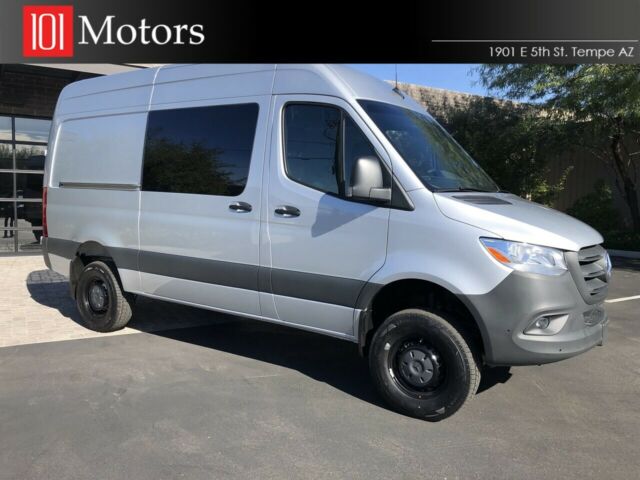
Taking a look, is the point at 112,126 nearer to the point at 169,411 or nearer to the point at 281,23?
the point at 169,411

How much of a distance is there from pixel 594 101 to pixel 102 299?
480 inches

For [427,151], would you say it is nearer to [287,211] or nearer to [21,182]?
[287,211]

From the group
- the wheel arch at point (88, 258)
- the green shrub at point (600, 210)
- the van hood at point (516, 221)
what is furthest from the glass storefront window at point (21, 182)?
the green shrub at point (600, 210)

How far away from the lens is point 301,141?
4.45 metres

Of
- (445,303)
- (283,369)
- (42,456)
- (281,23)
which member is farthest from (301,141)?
(281,23)

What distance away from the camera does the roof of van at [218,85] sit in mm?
4402

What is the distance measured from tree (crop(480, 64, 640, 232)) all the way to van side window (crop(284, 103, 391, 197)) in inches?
401

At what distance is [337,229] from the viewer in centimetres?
417

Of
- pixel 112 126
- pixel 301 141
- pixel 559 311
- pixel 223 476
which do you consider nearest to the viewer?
pixel 223 476

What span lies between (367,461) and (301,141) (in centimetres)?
246

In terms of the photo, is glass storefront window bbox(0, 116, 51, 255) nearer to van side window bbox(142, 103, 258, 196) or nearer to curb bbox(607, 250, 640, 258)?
van side window bbox(142, 103, 258, 196)

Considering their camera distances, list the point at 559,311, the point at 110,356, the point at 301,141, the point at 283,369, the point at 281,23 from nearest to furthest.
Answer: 1. the point at 559,311
2. the point at 301,141
3. the point at 283,369
4. the point at 110,356
5. the point at 281,23

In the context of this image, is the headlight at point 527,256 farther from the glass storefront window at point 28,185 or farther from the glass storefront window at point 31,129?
the glass storefront window at point 28,185

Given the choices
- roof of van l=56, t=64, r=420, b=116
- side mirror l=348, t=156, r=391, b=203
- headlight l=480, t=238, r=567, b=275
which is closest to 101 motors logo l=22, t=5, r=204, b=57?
roof of van l=56, t=64, r=420, b=116
